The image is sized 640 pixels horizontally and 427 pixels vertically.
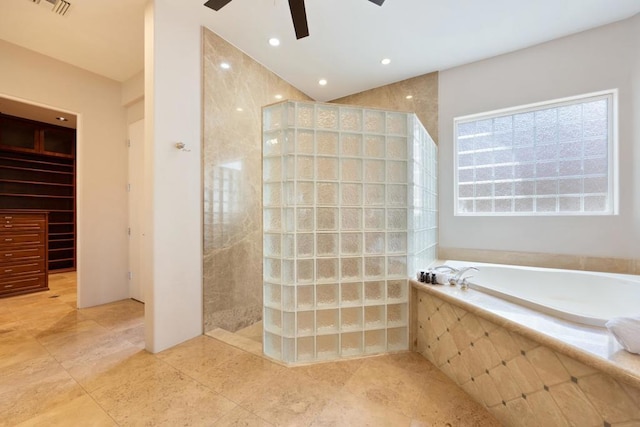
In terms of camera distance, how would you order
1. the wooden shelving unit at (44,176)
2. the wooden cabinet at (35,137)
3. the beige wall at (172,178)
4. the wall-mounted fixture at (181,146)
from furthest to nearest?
the wooden shelving unit at (44,176) < the wooden cabinet at (35,137) < the wall-mounted fixture at (181,146) < the beige wall at (172,178)

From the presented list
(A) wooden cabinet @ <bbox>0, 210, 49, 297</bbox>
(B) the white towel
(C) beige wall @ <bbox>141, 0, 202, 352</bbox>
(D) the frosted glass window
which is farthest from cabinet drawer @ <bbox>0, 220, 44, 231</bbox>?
(B) the white towel

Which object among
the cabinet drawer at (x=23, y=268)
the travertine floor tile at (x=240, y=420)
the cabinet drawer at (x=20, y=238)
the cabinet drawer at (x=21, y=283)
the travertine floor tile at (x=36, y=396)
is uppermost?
the cabinet drawer at (x=20, y=238)

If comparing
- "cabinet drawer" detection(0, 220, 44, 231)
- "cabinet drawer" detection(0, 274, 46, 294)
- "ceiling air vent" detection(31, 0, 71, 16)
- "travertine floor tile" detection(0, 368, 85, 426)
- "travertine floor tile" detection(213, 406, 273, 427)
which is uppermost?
"ceiling air vent" detection(31, 0, 71, 16)

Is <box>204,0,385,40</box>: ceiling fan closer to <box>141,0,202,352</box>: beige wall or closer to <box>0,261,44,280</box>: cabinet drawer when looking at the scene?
<box>141,0,202,352</box>: beige wall

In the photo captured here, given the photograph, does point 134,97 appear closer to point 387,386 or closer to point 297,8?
point 297,8

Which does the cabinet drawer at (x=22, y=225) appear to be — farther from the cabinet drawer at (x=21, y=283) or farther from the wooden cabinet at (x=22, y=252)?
the cabinet drawer at (x=21, y=283)

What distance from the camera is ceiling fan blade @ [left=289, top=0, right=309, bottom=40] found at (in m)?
1.55

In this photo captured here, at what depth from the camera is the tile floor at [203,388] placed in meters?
1.35

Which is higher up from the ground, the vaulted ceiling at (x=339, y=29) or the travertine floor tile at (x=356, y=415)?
the vaulted ceiling at (x=339, y=29)

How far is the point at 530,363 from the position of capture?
1201 millimetres

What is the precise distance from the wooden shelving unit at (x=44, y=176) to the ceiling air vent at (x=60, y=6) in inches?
110

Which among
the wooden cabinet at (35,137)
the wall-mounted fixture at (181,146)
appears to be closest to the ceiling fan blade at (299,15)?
the wall-mounted fixture at (181,146)

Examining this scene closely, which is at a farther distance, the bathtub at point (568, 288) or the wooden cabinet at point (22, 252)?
the wooden cabinet at point (22, 252)

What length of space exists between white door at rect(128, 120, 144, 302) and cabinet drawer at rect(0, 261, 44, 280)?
1.38m
